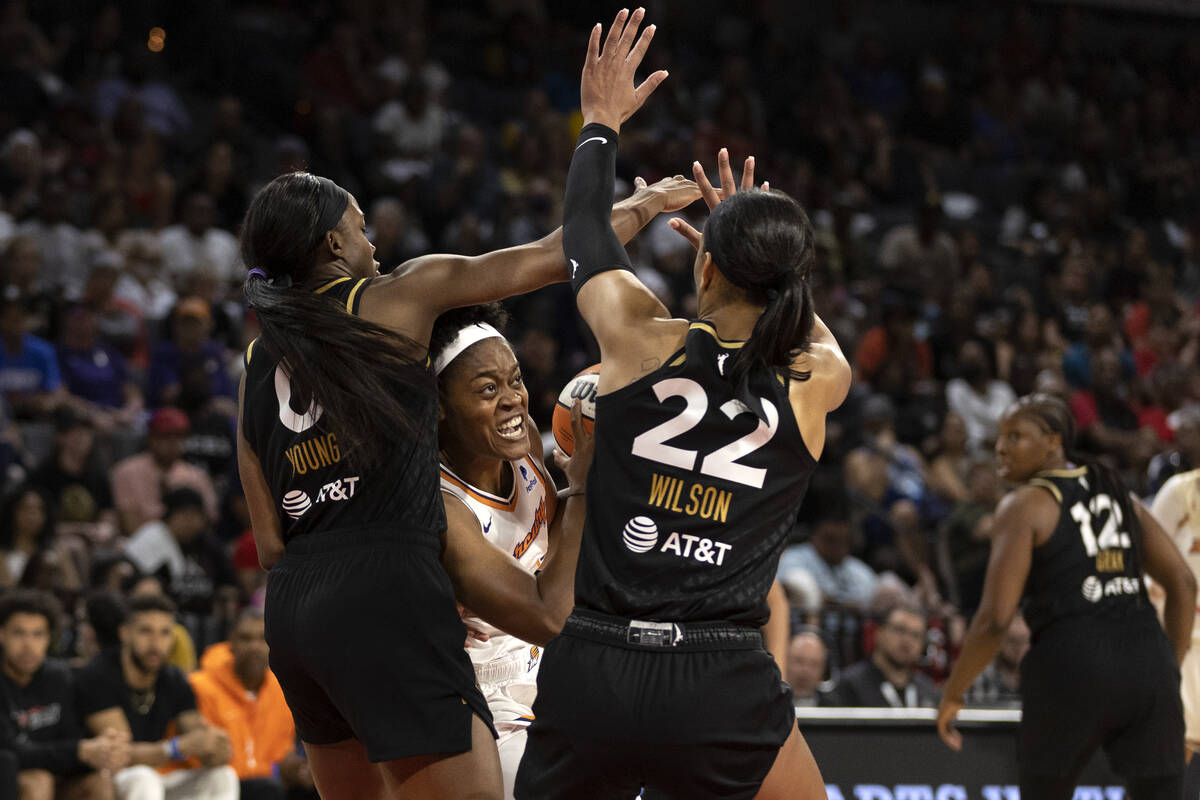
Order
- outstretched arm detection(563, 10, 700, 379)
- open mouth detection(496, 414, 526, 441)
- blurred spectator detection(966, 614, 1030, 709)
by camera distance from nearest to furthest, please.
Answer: outstretched arm detection(563, 10, 700, 379) → open mouth detection(496, 414, 526, 441) → blurred spectator detection(966, 614, 1030, 709)

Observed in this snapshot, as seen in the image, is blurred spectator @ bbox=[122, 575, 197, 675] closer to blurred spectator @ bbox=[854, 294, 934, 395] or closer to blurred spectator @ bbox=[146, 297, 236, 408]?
blurred spectator @ bbox=[146, 297, 236, 408]

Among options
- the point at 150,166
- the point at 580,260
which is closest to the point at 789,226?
the point at 580,260

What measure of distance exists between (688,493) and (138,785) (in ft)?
14.2

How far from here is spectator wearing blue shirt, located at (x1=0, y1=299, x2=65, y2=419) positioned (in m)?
8.98

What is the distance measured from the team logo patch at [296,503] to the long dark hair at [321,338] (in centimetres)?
17

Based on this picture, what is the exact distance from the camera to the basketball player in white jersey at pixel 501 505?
3.41 meters

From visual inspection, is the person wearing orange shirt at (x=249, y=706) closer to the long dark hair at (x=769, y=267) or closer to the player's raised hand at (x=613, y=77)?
the player's raised hand at (x=613, y=77)

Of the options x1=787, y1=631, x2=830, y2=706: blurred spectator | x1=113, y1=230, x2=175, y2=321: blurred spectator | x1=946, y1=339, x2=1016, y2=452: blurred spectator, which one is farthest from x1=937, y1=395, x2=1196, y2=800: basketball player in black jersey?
x1=113, y1=230, x2=175, y2=321: blurred spectator

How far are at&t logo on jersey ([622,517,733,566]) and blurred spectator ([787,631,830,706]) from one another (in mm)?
4680

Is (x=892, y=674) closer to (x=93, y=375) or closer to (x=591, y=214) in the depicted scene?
(x=591, y=214)

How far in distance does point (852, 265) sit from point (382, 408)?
11.0 metres

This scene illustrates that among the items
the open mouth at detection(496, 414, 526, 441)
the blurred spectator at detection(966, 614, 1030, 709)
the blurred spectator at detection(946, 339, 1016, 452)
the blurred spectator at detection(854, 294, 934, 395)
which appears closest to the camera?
the open mouth at detection(496, 414, 526, 441)

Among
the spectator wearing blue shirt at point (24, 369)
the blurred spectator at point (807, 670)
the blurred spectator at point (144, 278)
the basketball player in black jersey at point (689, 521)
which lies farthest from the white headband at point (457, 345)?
the blurred spectator at point (144, 278)

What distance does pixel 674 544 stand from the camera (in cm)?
296
